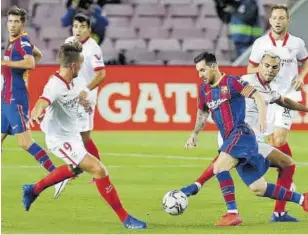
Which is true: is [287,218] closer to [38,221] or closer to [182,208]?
[182,208]

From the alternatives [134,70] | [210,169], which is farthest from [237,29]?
[210,169]

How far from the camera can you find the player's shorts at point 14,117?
12328mm

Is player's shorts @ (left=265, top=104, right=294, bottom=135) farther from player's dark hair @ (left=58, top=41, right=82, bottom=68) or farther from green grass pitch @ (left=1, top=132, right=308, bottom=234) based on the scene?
player's dark hair @ (left=58, top=41, right=82, bottom=68)

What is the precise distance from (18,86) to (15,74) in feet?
0.48

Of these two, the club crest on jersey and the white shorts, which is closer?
the club crest on jersey

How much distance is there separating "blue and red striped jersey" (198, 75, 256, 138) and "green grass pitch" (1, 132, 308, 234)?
0.80 m

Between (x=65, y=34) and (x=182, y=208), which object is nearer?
(x=182, y=208)

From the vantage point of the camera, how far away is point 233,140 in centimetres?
970

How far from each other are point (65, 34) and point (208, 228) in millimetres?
12056

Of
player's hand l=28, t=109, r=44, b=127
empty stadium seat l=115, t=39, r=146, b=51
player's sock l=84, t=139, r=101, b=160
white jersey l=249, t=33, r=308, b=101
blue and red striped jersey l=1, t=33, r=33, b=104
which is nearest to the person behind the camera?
player's hand l=28, t=109, r=44, b=127

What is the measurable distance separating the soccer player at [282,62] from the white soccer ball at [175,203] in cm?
181

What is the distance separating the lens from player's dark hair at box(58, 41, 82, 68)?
9477mm

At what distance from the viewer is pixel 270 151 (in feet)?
32.8

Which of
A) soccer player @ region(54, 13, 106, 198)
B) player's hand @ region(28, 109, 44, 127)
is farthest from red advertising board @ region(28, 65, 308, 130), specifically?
player's hand @ region(28, 109, 44, 127)
